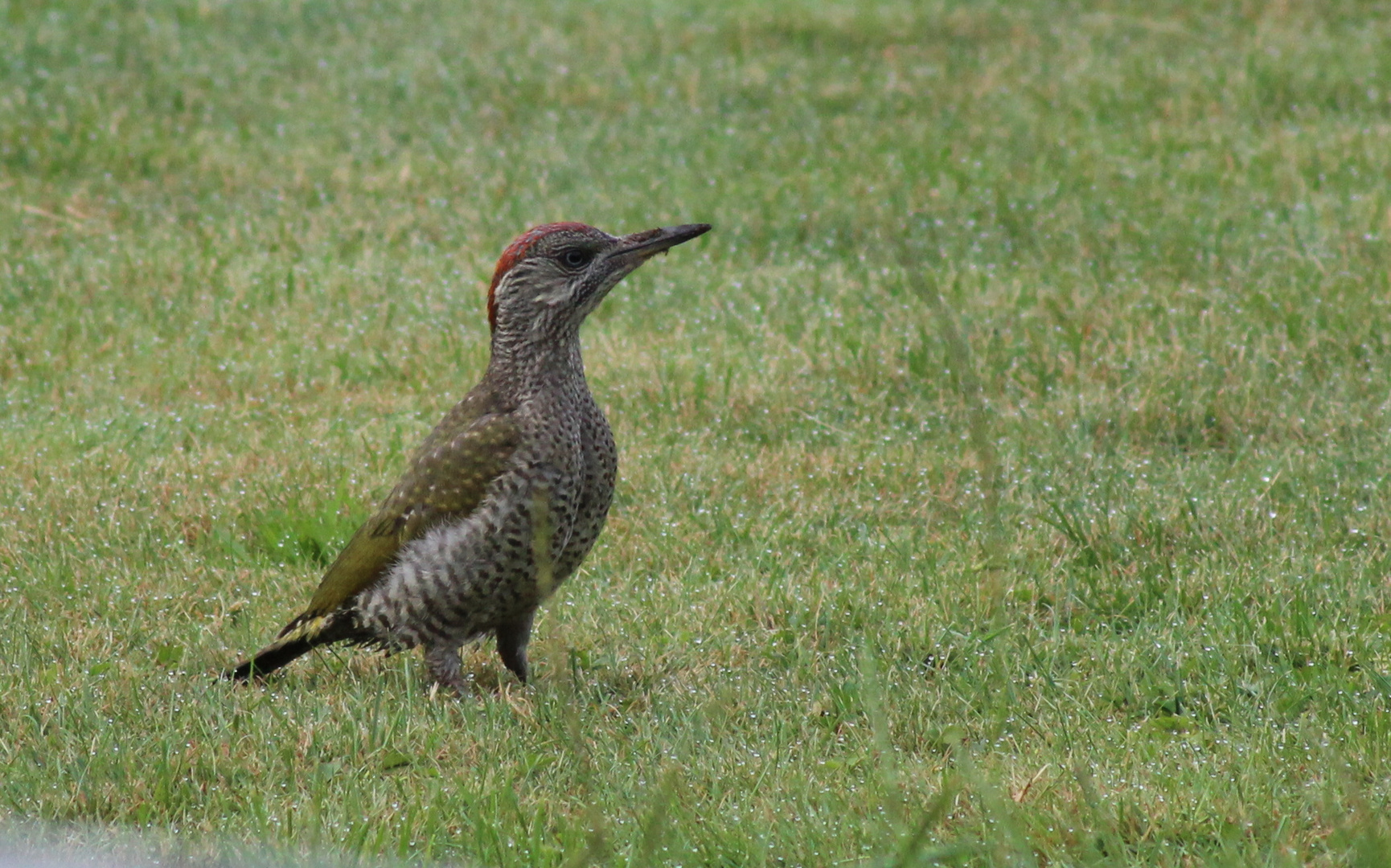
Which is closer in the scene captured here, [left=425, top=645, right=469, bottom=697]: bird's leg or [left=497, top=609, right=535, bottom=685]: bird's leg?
[left=425, top=645, right=469, bottom=697]: bird's leg

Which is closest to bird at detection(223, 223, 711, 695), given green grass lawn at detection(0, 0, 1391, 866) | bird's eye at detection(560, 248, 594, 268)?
bird's eye at detection(560, 248, 594, 268)

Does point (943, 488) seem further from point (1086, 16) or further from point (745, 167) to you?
point (1086, 16)

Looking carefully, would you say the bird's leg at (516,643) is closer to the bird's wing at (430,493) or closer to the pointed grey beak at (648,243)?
the bird's wing at (430,493)

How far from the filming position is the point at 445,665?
16.7ft

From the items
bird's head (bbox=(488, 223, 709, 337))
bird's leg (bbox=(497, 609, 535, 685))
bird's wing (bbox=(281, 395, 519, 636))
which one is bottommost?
bird's leg (bbox=(497, 609, 535, 685))

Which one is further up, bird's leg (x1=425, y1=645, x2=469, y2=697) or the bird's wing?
the bird's wing

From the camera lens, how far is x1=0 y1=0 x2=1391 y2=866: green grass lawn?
4.20 m

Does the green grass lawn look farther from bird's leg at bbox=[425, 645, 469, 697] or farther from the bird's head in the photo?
the bird's head

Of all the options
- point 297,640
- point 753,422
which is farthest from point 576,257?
point 753,422

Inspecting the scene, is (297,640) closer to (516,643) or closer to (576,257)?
(516,643)

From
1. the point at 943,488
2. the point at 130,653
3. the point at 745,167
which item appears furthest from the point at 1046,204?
the point at 130,653

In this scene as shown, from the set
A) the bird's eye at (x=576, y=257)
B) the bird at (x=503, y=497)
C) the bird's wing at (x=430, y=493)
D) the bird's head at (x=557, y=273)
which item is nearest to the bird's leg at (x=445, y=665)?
the bird at (x=503, y=497)

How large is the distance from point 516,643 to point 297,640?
648 mm

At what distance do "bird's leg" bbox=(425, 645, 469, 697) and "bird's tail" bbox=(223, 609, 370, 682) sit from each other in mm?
244
